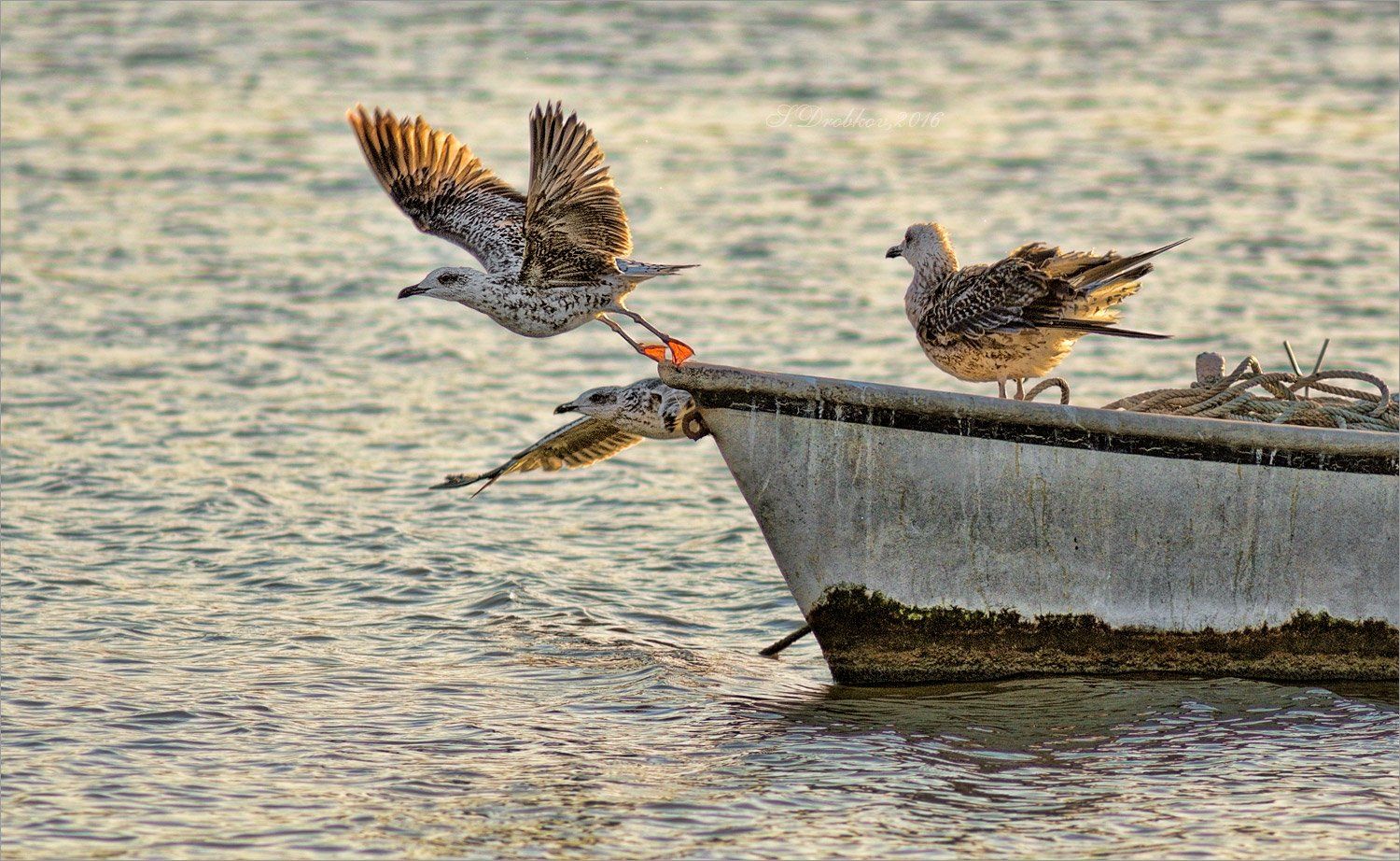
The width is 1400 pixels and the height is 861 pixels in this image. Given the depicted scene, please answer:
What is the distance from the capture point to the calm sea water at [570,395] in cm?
657

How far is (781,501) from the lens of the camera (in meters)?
7.29

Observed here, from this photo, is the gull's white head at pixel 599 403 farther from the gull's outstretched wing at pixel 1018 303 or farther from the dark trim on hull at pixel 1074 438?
the gull's outstretched wing at pixel 1018 303

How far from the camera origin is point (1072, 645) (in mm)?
7438

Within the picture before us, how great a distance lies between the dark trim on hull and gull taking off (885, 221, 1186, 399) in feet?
1.53

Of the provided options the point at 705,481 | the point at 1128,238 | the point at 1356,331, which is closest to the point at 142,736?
the point at 705,481

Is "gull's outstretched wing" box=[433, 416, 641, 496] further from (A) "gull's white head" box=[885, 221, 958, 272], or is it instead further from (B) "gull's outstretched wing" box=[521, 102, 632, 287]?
(A) "gull's white head" box=[885, 221, 958, 272]

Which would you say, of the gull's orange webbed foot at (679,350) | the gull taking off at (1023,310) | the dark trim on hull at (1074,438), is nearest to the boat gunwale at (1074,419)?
the dark trim on hull at (1074,438)

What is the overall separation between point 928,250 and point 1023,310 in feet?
2.78

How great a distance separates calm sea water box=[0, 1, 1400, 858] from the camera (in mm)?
6566

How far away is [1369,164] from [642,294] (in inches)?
303

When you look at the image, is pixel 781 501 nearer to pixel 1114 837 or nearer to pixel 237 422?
pixel 1114 837

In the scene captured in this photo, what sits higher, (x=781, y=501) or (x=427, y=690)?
(x=781, y=501)

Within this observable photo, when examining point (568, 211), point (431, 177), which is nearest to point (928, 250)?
point (568, 211)

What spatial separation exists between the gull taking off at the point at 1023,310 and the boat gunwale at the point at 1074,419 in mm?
438
